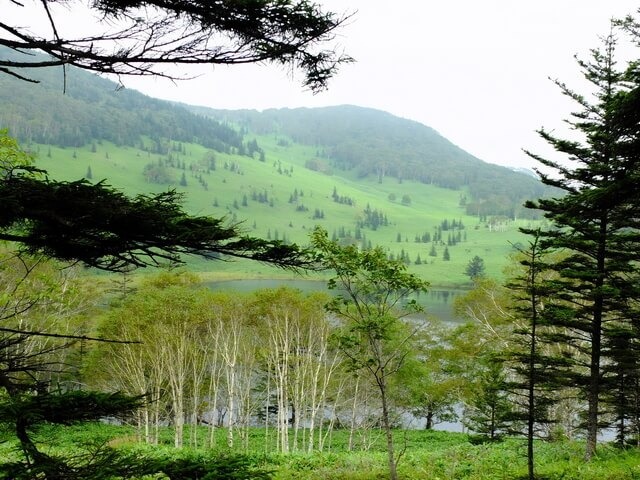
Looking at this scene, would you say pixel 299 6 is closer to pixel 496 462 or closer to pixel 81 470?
pixel 81 470

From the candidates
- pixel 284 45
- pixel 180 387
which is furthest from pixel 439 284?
pixel 284 45

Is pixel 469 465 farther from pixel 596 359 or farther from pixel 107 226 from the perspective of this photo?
pixel 107 226

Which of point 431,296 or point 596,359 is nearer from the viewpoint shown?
point 596,359

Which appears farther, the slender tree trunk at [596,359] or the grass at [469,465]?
the slender tree trunk at [596,359]

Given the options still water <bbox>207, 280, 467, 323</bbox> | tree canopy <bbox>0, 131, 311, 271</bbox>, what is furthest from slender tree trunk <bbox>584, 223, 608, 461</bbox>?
still water <bbox>207, 280, 467, 323</bbox>

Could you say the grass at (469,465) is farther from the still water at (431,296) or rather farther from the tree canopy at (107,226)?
the still water at (431,296)

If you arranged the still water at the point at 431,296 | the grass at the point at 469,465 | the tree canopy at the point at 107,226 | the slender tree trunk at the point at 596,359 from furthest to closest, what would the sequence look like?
the still water at the point at 431,296 → the slender tree trunk at the point at 596,359 → the grass at the point at 469,465 → the tree canopy at the point at 107,226

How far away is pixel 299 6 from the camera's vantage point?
3.80 meters

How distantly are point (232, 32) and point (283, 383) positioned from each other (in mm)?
21807

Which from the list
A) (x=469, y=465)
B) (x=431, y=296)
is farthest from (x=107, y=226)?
(x=431, y=296)

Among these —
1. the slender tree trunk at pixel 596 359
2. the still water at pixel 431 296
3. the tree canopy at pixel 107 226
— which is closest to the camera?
the tree canopy at pixel 107 226

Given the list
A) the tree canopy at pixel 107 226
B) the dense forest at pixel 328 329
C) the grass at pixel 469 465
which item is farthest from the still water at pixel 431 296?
the tree canopy at pixel 107 226

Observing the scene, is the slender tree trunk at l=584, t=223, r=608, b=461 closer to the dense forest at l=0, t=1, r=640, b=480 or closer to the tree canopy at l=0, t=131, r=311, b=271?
the dense forest at l=0, t=1, r=640, b=480

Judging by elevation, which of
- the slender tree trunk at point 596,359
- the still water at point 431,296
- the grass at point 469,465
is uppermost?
the slender tree trunk at point 596,359
